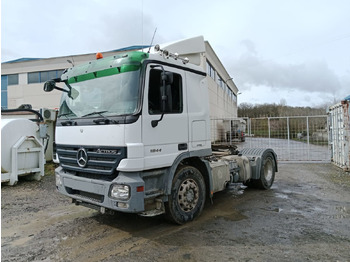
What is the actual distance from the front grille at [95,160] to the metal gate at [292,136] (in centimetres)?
899

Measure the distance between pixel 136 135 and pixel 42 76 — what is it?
30.6m

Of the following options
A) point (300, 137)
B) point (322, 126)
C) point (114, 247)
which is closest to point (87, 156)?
point (114, 247)

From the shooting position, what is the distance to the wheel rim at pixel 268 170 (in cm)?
717

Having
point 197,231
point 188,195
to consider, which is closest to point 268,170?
point 188,195

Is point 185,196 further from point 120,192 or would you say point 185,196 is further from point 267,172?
point 267,172

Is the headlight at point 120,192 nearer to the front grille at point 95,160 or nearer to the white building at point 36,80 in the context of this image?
the front grille at point 95,160

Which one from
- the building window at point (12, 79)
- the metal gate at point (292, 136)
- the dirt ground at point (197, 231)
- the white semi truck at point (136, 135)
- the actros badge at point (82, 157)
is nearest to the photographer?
the dirt ground at point (197, 231)

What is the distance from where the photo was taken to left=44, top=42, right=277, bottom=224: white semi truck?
11.6 ft

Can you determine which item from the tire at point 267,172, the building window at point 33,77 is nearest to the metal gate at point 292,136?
the tire at point 267,172

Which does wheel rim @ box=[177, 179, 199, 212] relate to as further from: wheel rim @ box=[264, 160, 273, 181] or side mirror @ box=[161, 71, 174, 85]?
wheel rim @ box=[264, 160, 273, 181]

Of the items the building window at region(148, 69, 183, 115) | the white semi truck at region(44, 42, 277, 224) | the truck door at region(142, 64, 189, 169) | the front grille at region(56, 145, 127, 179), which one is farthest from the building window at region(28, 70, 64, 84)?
the building window at region(148, 69, 183, 115)

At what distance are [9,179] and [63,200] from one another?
249cm

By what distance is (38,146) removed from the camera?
811 cm

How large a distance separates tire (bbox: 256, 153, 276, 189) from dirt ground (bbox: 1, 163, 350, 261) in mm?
545
